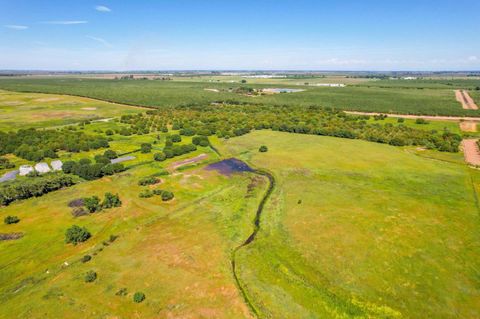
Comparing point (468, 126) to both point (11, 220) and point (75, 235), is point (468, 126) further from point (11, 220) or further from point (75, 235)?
point (11, 220)

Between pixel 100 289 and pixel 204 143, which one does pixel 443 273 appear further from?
pixel 204 143

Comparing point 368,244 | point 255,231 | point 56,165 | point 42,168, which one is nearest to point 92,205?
point 255,231

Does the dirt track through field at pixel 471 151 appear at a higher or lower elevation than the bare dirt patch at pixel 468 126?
lower

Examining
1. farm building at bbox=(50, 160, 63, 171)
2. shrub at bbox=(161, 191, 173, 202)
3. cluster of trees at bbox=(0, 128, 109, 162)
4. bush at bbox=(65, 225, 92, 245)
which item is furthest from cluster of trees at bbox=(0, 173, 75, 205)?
shrub at bbox=(161, 191, 173, 202)

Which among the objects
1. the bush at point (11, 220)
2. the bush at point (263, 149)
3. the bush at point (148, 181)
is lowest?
the bush at point (11, 220)

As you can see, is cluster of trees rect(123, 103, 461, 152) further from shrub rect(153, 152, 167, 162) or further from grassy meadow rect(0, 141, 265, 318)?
grassy meadow rect(0, 141, 265, 318)

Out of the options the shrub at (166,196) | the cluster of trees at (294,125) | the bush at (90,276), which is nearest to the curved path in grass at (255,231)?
the bush at (90,276)

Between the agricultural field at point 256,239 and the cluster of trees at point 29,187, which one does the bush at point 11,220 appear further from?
the cluster of trees at point 29,187
